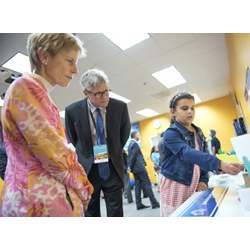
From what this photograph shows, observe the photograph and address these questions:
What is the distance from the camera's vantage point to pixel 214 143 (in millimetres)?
1384

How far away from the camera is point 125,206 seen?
789 millimetres

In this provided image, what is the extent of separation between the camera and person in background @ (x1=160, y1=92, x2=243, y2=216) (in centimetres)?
83

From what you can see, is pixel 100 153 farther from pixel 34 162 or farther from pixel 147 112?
A: pixel 147 112

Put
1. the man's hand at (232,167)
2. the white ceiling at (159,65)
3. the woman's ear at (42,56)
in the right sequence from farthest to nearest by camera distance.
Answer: the white ceiling at (159,65) → the man's hand at (232,167) → the woman's ear at (42,56)

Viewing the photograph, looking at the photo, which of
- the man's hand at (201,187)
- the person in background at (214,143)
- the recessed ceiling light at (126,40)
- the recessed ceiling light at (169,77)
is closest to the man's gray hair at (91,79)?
the recessed ceiling light at (126,40)

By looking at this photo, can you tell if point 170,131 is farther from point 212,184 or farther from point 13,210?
point 13,210

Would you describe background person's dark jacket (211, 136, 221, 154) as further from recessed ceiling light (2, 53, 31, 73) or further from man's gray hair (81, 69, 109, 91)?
recessed ceiling light (2, 53, 31, 73)

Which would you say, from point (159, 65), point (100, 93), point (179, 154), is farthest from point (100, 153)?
point (159, 65)

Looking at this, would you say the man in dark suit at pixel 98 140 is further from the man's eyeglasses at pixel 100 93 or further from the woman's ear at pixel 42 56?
the woman's ear at pixel 42 56

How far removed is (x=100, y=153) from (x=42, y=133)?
0.94ft

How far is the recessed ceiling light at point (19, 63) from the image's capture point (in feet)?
1.90

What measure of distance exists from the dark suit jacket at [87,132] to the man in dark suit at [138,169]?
141mm
